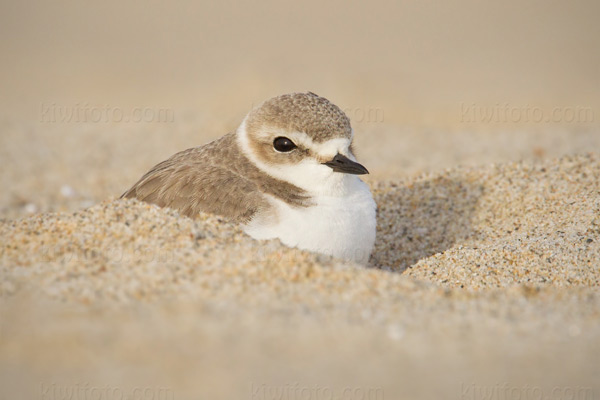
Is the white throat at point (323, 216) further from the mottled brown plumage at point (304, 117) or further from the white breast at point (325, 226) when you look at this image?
the mottled brown plumage at point (304, 117)

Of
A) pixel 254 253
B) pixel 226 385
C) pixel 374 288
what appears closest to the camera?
pixel 226 385

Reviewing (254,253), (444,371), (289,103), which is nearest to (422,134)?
(289,103)

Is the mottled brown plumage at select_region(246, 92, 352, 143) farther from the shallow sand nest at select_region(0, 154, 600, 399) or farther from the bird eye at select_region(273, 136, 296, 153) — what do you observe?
the shallow sand nest at select_region(0, 154, 600, 399)

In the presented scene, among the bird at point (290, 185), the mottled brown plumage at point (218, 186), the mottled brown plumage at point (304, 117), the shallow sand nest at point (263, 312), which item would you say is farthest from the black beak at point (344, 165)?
the shallow sand nest at point (263, 312)

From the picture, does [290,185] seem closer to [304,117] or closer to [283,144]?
[283,144]

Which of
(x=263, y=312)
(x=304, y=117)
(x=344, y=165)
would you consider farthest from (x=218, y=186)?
(x=263, y=312)

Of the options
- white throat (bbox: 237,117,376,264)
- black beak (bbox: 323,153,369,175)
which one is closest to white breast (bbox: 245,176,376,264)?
white throat (bbox: 237,117,376,264)

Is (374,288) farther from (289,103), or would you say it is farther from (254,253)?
(289,103)
